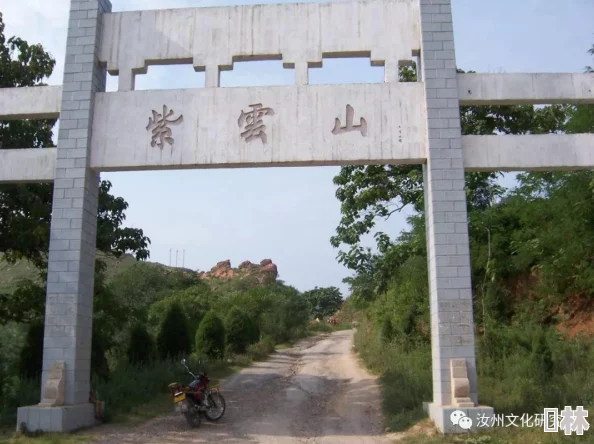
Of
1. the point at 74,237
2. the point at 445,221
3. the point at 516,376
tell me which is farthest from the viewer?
the point at 516,376

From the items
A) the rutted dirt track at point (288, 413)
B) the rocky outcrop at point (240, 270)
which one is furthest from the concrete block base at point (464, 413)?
the rocky outcrop at point (240, 270)

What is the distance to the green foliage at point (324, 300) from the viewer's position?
41.6 meters

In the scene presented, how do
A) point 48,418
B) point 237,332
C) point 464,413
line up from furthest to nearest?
point 237,332 → point 48,418 → point 464,413

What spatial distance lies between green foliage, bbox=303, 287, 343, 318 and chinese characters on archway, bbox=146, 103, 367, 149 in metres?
34.1

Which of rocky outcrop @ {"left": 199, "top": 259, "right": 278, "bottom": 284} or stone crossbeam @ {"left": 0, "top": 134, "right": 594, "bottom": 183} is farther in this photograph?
rocky outcrop @ {"left": 199, "top": 259, "right": 278, "bottom": 284}

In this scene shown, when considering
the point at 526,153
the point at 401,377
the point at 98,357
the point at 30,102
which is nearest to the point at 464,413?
the point at 526,153

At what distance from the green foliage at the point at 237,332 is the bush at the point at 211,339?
0.85 m

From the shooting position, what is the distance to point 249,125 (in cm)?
750

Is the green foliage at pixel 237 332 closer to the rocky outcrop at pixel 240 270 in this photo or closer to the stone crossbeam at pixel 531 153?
the stone crossbeam at pixel 531 153

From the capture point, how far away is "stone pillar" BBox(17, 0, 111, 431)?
700 centimetres

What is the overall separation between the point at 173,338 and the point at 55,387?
743 cm

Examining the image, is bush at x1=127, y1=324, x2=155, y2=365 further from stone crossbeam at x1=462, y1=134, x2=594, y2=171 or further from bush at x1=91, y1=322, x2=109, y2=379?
stone crossbeam at x1=462, y1=134, x2=594, y2=171

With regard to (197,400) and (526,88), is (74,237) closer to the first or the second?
(197,400)

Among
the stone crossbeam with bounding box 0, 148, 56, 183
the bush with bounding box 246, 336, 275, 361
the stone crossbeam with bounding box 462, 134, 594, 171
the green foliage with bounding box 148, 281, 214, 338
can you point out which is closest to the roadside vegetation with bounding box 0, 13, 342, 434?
the stone crossbeam with bounding box 0, 148, 56, 183
